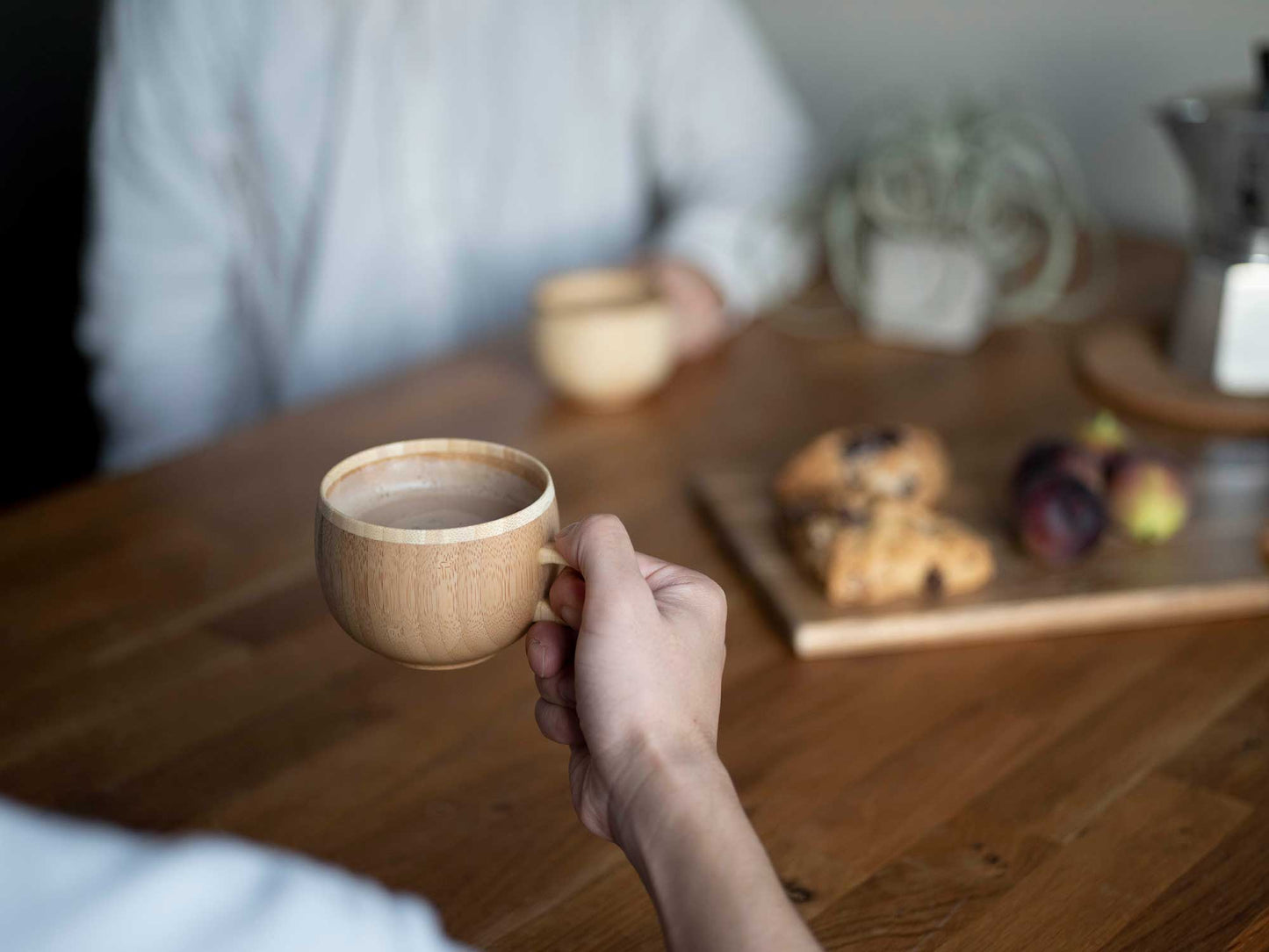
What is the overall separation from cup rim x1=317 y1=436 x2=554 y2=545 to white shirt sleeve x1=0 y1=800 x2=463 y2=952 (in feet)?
0.72

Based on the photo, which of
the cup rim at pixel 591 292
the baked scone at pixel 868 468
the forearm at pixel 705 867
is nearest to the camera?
the forearm at pixel 705 867

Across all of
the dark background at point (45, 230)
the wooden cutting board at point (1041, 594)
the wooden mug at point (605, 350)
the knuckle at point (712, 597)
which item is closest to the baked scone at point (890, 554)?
the wooden cutting board at point (1041, 594)

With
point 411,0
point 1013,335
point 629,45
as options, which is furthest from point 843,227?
point 411,0

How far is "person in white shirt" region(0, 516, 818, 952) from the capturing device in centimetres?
33

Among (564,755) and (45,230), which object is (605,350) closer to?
(564,755)

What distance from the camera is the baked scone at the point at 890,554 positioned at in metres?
0.91

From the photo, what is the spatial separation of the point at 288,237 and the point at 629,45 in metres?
0.58

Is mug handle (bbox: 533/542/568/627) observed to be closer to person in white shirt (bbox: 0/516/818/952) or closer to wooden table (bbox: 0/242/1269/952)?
person in white shirt (bbox: 0/516/818/952)

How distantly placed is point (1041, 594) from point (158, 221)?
4.27 feet

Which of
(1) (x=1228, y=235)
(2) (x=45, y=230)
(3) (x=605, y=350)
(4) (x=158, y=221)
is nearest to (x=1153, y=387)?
(1) (x=1228, y=235)

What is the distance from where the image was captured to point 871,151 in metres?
1.69

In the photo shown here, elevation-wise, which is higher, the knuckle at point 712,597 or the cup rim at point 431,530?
the cup rim at point 431,530

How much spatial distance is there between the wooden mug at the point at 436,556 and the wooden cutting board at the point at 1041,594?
33 centimetres

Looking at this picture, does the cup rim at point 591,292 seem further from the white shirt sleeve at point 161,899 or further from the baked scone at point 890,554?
the white shirt sleeve at point 161,899
